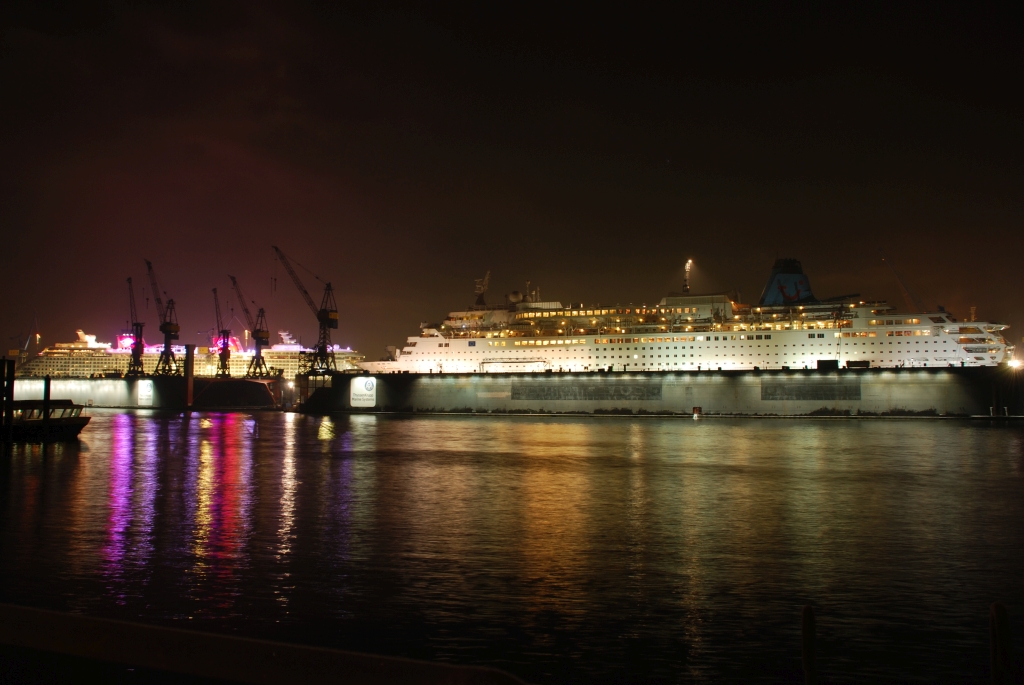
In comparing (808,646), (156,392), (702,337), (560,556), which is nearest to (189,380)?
(156,392)

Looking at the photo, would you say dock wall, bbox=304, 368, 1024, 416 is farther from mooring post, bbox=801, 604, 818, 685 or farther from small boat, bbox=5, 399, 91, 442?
mooring post, bbox=801, 604, 818, 685

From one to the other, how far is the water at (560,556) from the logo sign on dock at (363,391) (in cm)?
3690

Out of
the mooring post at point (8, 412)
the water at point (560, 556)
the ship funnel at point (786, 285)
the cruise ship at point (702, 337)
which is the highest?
the ship funnel at point (786, 285)

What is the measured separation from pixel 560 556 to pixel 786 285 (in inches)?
2199

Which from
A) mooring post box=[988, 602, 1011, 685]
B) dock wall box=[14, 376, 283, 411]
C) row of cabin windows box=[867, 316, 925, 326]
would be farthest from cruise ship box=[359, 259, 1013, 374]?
mooring post box=[988, 602, 1011, 685]

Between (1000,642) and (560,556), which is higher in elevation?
(1000,642)

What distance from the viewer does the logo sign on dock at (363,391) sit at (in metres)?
64.1

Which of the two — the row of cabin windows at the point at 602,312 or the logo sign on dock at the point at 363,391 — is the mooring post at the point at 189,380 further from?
the row of cabin windows at the point at 602,312

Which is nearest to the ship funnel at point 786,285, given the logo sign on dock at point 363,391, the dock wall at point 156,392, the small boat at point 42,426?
the logo sign on dock at point 363,391

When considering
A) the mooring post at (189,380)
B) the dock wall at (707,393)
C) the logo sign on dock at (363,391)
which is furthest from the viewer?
the mooring post at (189,380)

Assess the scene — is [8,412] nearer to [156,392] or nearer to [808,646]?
[808,646]

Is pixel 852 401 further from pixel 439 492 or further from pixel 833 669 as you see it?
pixel 833 669

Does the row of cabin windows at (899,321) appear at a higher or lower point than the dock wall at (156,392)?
higher

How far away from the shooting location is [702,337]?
58.2 meters
